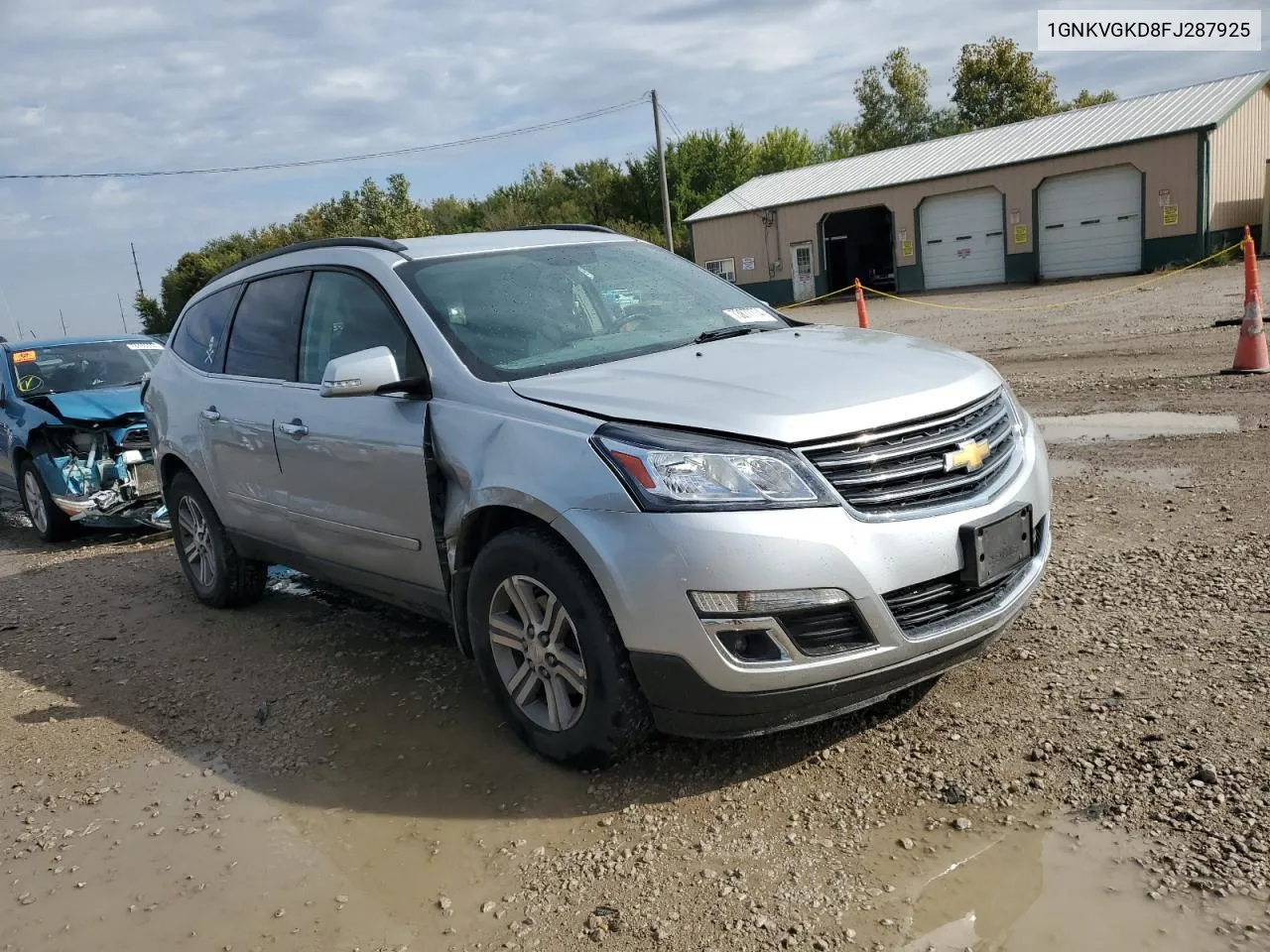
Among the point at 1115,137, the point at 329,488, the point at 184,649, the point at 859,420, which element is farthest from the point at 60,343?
the point at 1115,137

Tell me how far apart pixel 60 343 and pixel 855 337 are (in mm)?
8343

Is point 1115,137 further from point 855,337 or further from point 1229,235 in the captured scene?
point 855,337

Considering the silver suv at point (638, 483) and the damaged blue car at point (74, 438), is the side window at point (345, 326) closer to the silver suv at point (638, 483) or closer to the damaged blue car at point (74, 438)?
the silver suv at point (638, 483)

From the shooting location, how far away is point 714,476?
9.90ft

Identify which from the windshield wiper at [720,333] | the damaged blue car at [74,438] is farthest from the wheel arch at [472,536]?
the damaged blue car at [74,438]

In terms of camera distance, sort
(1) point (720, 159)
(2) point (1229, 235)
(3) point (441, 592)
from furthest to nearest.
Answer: (1) point (720, 159) < (2) point (1229, 235) < (3) point (441, 592)

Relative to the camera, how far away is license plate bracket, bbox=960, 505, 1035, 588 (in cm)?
312

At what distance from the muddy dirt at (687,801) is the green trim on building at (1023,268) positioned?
2704 centimetres

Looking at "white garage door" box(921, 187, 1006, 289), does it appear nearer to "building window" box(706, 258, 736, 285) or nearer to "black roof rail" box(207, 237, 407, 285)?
"building window" box(706, 258, 736, 285)

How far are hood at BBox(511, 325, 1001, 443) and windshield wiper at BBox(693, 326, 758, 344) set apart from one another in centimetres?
14

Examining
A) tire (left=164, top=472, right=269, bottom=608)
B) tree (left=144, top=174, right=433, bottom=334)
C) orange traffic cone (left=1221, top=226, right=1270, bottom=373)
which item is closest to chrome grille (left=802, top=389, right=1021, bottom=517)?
tire (left=164, top=472, right=269, bottom=608)

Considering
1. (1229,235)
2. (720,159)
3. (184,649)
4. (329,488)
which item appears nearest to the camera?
(329,488)

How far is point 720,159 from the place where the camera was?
5522 centimetres

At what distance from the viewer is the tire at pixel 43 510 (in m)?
8.95
